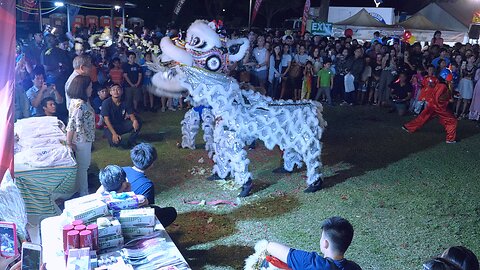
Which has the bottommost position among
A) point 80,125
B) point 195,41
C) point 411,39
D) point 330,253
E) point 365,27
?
point 330,253

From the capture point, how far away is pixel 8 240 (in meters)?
2.75

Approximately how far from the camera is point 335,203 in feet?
17.9

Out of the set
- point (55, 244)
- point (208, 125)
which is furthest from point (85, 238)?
point (208, 125)

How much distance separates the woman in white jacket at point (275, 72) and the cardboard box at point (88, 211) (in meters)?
8.45

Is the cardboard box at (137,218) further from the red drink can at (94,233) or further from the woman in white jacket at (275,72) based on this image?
the woman in white jacket at (275,72)

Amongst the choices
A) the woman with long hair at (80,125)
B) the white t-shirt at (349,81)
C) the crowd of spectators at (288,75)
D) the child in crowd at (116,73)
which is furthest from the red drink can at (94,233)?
the white t-shirt at (349,81)

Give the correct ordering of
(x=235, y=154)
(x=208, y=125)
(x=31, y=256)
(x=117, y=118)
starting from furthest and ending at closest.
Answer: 1. (x=117, y=118)
2. (x=208, y=125)
3. (x=235, y=154)
4. (x=31, y=256)

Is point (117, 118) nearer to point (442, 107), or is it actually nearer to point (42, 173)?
point (42, 173)

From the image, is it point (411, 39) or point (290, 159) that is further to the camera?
point (411, 39)

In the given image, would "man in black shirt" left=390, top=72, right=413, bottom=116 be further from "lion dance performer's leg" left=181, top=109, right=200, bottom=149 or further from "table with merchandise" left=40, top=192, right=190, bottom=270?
"table with merchandise" left=40, top=192, right=190, bottom=270

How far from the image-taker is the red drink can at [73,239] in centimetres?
267

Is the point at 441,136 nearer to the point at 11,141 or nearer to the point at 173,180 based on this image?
the point at 173,180

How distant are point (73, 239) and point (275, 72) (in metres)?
8.93

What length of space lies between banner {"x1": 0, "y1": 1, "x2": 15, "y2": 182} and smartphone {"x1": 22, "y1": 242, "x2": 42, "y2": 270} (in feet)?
3.71
